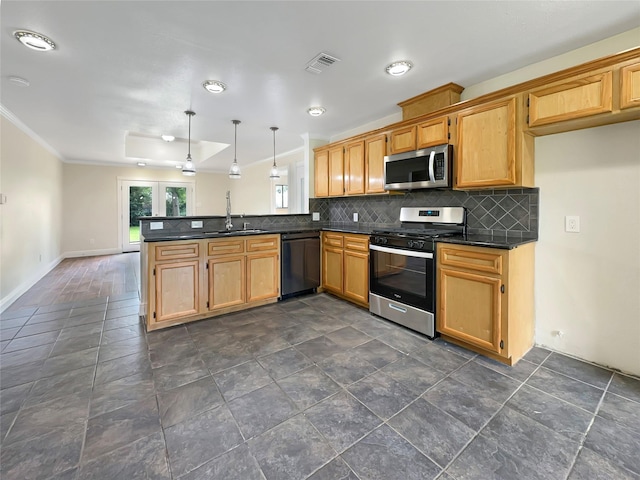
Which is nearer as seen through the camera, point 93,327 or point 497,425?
point 497,425

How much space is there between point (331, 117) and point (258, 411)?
342 cm

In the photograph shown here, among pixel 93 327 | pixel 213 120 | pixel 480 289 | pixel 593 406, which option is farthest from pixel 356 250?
pixel 93 327

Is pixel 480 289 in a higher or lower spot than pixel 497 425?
higher

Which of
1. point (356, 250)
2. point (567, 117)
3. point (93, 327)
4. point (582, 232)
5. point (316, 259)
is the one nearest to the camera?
point (567, 117)

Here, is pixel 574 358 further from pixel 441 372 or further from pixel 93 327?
pixel 93 327

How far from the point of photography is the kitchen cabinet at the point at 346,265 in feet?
11.4

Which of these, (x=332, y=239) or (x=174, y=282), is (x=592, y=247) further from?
(x=174, y=282)

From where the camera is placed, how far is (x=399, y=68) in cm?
247

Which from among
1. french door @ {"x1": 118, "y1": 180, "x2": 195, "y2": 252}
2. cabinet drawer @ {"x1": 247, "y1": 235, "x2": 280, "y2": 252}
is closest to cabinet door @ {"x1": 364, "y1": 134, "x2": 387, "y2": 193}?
cabinet drawer @ {"x1": 247, "y1": 235, "x2": 280, "y2": 252}

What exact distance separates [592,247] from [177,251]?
3645 millimetres

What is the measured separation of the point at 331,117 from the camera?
3.83m

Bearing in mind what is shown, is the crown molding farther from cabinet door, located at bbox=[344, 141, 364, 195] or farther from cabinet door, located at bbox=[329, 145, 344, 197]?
cabinet door, located at bbox=[344, 141, 364, 195]

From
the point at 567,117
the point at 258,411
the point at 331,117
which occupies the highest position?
the point at 331,117

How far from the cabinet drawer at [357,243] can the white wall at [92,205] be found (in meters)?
6.87
